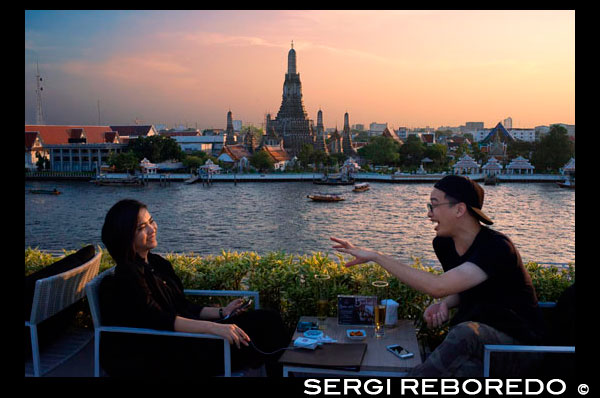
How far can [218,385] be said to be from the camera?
1.79m

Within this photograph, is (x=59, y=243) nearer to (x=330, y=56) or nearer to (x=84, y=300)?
(x=84, y=300)

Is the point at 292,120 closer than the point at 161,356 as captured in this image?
No

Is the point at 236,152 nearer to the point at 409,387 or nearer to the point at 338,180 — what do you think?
the point at 338,180

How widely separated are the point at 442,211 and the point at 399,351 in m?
0.48

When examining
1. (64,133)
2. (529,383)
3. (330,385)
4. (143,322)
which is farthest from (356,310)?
(64,133)

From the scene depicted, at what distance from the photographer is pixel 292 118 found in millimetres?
66625

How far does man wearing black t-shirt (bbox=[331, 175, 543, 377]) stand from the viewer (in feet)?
5.33

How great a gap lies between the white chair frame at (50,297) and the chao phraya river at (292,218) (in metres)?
20.2

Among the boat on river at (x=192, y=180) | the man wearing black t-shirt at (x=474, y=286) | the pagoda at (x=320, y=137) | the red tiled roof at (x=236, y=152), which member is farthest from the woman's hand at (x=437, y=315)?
the pagoda at (x=320, y=137)

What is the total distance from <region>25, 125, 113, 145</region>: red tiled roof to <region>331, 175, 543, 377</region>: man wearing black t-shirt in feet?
200

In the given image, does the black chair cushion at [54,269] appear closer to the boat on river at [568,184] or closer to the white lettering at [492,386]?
the white lettering at [492,386]

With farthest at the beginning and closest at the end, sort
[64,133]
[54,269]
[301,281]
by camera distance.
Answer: [64,133]
[301,281]
[54,269]
